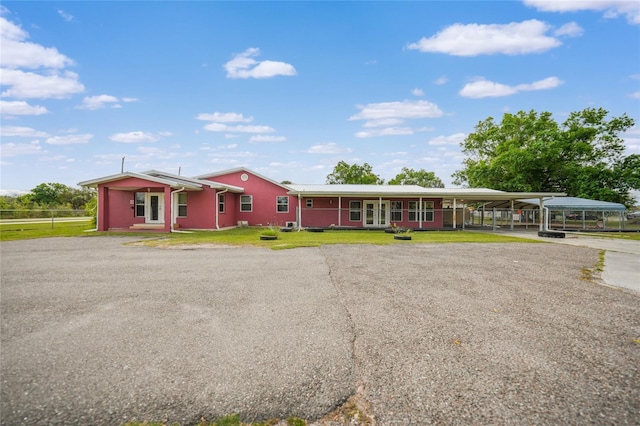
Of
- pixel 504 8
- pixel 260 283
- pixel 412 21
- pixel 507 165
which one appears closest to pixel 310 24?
pixel 412 21

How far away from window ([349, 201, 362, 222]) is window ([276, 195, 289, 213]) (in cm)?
446

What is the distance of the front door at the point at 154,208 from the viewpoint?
60.1 ft

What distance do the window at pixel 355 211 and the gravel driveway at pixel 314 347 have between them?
592 inches

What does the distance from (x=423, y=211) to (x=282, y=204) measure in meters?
9.84

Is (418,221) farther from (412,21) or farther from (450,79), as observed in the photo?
(412,21)

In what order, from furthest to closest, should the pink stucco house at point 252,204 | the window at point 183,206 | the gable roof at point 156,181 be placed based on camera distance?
the window at point 183,206 → the pink stucco house at point 252,204 → the gable roof at point 156,181

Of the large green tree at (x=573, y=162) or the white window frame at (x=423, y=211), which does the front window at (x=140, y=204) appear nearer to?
the white window frame at (x=423, y=211)

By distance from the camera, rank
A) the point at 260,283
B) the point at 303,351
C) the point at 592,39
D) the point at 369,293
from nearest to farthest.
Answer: the point at 303,351
the point at 369,293
the point at 260,283
the point at 592,39

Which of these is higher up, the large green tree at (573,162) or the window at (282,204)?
the large green tree at (573,162)

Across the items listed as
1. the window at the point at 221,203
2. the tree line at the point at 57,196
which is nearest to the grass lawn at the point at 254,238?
the window at the point at 221,203

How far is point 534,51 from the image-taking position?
61.0 feet

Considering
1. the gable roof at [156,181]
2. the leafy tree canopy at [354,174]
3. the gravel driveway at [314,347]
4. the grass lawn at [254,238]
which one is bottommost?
the gravel driveway at [314,347]

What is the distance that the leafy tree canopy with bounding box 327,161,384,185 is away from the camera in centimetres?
4756

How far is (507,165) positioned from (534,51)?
46.0ft
